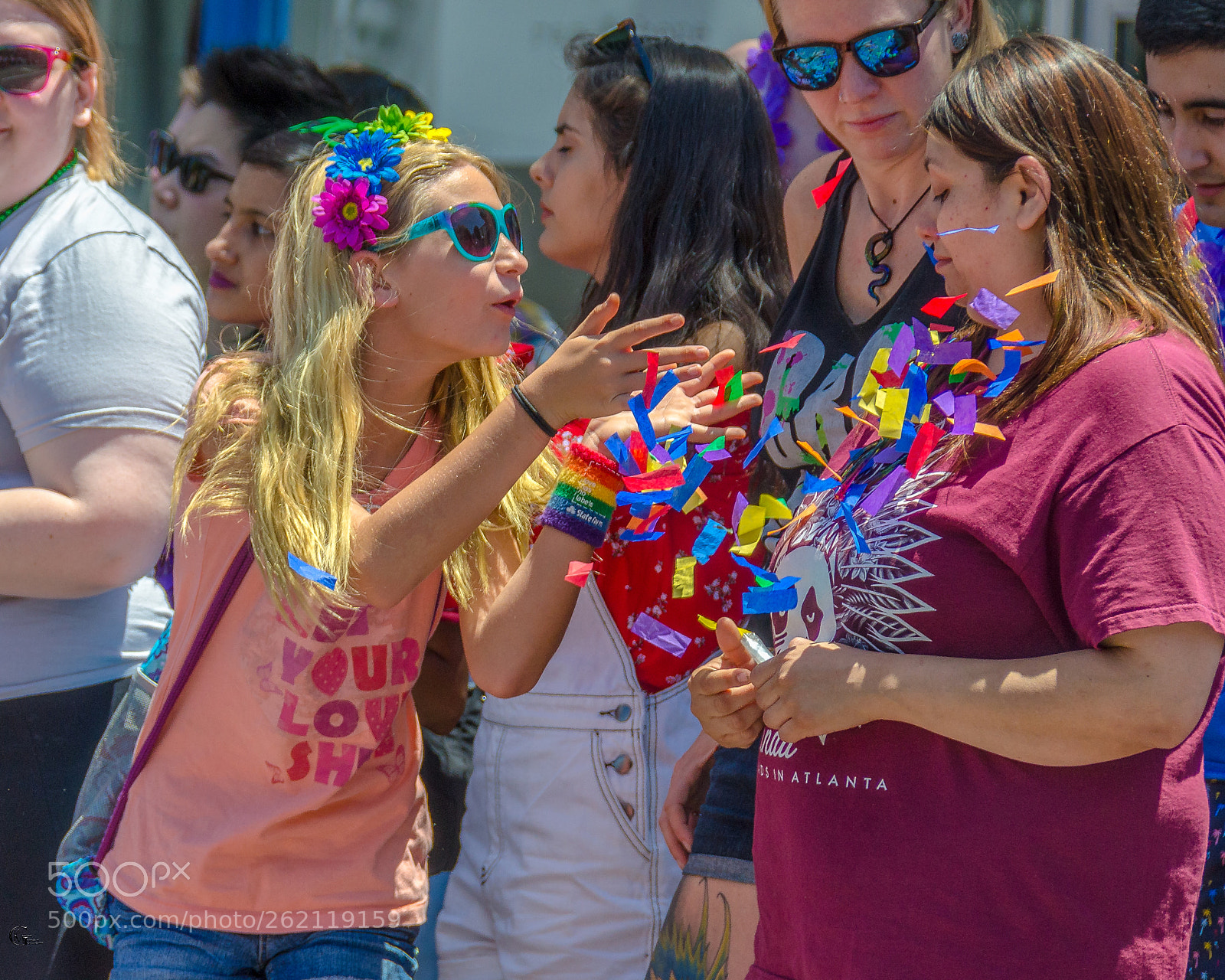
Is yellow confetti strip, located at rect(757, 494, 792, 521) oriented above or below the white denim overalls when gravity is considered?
above

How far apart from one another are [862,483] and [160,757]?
1.28 meters

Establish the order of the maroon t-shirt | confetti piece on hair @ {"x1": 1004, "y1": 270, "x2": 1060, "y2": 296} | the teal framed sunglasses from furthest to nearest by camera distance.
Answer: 1. the teal framed sunglasses
2. confetti piece on hair @ {"x1": 1004, "y1": 270, "x2": 1060, "y2": 296}
3. the maroon t-shirt

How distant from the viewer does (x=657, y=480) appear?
1.97m

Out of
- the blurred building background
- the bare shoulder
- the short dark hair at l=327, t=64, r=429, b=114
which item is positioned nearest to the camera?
the bare shoulder

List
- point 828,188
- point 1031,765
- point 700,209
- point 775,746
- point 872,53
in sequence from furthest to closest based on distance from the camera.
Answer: point 700,209 → point 828,188 → point 872,53 → point 775,746 → point 1031,765

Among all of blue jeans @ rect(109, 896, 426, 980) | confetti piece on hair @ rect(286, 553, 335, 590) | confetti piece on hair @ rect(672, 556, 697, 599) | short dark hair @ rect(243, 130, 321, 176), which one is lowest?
blue jeans @ rect(109, 896, 426, 980)

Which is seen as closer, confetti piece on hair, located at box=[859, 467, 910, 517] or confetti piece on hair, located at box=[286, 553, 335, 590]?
confetti piece on hair, located at box=[859, 467, 910, 517]

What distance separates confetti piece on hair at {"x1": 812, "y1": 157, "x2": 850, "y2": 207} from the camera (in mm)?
2381

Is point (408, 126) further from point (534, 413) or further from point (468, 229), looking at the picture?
point (534, 413)

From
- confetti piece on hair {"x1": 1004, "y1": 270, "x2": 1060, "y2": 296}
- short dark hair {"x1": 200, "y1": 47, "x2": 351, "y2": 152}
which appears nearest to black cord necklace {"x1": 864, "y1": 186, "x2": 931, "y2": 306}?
confetti piece on hair {"x1": 1004, "y1": 270, "x2": 1060, "y2": 296}

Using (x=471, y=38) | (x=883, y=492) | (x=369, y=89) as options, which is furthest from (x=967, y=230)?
(x=471, y=38)

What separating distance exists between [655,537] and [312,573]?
0.54m

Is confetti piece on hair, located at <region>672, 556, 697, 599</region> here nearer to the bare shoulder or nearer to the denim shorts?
the denim shorts

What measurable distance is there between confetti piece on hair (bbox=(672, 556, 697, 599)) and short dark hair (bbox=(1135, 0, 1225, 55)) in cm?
145
